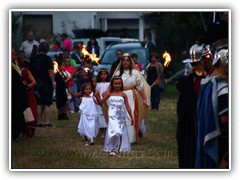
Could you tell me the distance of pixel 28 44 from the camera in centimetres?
1599

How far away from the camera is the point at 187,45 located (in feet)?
75.8

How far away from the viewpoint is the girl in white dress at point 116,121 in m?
14.3

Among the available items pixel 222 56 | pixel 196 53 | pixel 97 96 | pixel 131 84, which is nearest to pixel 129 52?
pixel 131 84

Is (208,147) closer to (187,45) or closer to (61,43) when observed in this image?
(61,43)

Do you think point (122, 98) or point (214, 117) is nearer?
point (214, 117)

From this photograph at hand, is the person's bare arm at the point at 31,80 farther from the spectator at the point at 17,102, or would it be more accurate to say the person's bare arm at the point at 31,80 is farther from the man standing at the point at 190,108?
the man standing at the point at 190,108

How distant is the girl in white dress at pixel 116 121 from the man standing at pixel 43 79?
3225 mm

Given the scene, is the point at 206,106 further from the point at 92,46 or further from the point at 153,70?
the point at 92,46

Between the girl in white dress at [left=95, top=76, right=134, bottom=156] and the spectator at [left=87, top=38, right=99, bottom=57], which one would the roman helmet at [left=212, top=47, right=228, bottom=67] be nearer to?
the girl in white dress at [left=95, top=76, right=134, bottom=156]

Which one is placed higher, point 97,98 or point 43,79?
point 43,79

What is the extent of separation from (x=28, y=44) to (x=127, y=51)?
265 inches

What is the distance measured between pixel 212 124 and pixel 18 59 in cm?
675

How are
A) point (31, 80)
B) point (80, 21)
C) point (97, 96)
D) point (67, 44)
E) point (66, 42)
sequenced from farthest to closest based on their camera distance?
1. point (67, 44)
2. point (66, 42)
3. point (31, 80)
4. point (97, 96)
5. point (80, 21)

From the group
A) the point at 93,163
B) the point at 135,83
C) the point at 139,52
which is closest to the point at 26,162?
the point at 93,163
